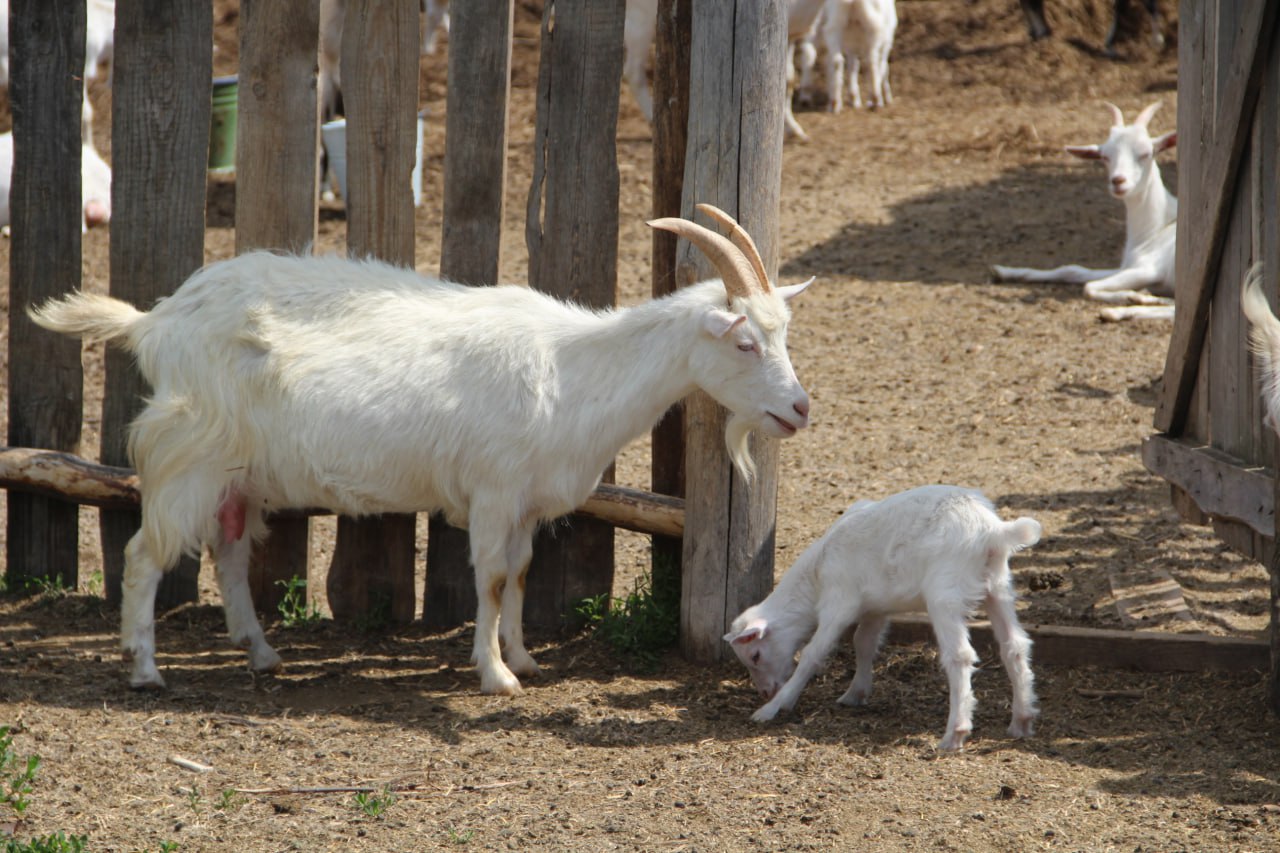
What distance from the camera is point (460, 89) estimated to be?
5.00 m

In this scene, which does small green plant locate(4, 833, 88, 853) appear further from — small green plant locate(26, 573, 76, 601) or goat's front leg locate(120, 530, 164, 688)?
small green plant locate(26, 573, 76, 601)

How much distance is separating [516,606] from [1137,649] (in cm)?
208

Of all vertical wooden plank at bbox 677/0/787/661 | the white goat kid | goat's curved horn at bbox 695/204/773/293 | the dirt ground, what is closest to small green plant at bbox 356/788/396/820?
the dirt ground

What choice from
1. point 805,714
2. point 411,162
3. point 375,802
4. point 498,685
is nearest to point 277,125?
point 411,162

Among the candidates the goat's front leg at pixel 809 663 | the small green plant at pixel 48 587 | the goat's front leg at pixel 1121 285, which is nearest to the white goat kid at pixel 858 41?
the goat's front leg at pixel 1121 285

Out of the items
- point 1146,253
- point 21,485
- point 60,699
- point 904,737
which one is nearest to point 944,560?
point 904,737

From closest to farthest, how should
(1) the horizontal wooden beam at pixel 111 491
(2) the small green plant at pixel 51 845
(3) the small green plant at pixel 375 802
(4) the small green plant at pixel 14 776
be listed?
(2) the small green plant at pixel 51 845 < (4) the small green plant at pixel 14 776 < (3) the small green plant at pixel 375 802 < (1) the horizontal wooden beam at pixel 111 491

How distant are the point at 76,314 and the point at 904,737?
2.98 m

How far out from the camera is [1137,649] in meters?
4.91

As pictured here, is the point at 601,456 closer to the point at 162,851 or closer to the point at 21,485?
the point at 162,851

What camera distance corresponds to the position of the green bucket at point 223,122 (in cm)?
1046

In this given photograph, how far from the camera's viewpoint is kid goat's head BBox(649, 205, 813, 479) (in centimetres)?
459

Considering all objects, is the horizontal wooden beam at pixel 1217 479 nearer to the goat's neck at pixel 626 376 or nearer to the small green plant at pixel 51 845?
the goat's neck at pixel 626 376

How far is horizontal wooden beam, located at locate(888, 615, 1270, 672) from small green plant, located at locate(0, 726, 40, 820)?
295 cm
